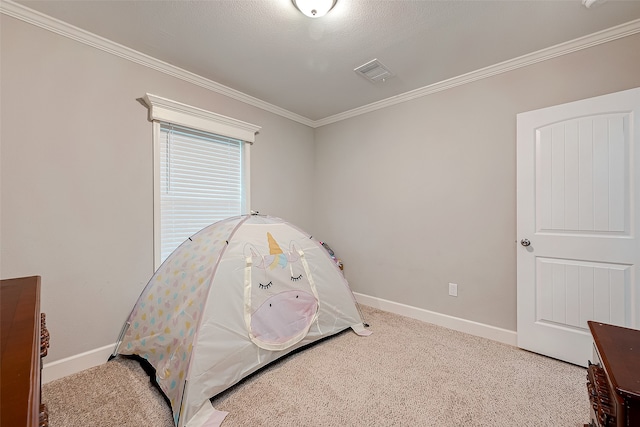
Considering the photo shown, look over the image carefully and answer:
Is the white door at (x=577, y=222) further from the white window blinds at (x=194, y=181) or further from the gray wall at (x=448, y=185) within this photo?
the white window blinds at (x=194, y=181)

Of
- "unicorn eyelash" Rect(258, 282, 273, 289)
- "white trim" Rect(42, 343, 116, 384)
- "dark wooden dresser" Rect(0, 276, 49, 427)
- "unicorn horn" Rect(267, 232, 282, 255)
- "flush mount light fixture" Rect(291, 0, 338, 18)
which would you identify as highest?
"flush mount light fixture" Rect(291, 0, 338, 18)

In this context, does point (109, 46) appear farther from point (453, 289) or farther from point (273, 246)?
point (453, 289)

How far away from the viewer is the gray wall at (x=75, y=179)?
5.32 ft

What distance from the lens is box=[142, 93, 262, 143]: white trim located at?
212 centimetres

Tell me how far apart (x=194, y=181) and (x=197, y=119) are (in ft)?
1.86

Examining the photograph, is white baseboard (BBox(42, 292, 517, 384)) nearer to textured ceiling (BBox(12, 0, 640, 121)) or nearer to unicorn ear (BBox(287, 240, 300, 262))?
unicorn ear (BBox(287, 240, 300, 262))

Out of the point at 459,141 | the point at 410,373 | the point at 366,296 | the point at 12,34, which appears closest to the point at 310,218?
the point at 366,296

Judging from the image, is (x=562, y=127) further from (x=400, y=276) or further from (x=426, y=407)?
(x=426, y=407)

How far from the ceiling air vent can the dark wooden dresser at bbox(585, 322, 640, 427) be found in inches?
85.8

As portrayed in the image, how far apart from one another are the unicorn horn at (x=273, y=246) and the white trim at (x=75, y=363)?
139cm

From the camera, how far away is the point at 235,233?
1.90 meters

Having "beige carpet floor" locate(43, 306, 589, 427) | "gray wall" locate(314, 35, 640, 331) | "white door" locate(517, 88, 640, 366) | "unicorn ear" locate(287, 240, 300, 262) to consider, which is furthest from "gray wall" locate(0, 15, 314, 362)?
"white door" locate(517, 88, 640, 366)

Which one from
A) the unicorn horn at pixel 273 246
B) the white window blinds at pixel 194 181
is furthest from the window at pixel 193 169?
the unicorn horn at pixel 273 246

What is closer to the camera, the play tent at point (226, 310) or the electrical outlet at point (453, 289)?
the play tent at point (226, 310)
